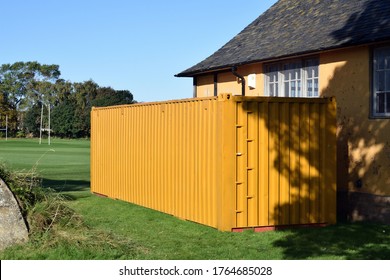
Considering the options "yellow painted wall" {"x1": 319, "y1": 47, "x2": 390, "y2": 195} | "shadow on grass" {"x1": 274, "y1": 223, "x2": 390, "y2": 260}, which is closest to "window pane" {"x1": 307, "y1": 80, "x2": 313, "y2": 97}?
"yellow painted wall" {"x1": 319, "y1": 47, "x2": 390, "y2": 195}

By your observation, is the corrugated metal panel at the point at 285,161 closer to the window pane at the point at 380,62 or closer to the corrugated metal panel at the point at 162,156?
the corrugated metal panel at the point at 162,156

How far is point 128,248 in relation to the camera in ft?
30.7

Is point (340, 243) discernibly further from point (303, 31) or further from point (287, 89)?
point (303, 31)

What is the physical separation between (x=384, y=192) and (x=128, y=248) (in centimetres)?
596

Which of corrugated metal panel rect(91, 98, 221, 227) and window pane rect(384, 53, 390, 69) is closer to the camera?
corrugated metal panel rect(91, 98, 221, 227)

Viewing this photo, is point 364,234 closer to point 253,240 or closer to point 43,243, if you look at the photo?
point 253,240

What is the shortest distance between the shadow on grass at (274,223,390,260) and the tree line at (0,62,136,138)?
336 feet

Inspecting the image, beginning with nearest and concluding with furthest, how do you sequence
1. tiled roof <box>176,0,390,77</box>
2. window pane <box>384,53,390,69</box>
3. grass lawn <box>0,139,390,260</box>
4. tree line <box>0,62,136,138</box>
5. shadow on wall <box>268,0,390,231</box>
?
grass lawn <box>0,139,390,260</box> → shadow on wall <box>268,0,390,231</box> → window pane <box>384,53,390,69</box> → tiled roof <box>176,0,390,77</box> → tree line <box>0,62,136,138</box>

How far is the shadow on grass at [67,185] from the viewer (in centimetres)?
2066

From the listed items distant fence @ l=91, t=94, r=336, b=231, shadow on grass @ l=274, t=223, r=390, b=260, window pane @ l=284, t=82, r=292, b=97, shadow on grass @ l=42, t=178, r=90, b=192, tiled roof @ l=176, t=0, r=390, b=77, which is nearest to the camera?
shadow on grass @ l=274, t=223, r=390, b=260

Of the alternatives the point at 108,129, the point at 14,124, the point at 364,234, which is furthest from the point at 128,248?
the point at 14,124

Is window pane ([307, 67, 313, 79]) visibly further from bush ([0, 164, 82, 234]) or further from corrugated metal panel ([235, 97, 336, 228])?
bush ([0, 164, 82, 234])

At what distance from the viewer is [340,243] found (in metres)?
10.5

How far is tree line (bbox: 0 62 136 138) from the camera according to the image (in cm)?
11388
